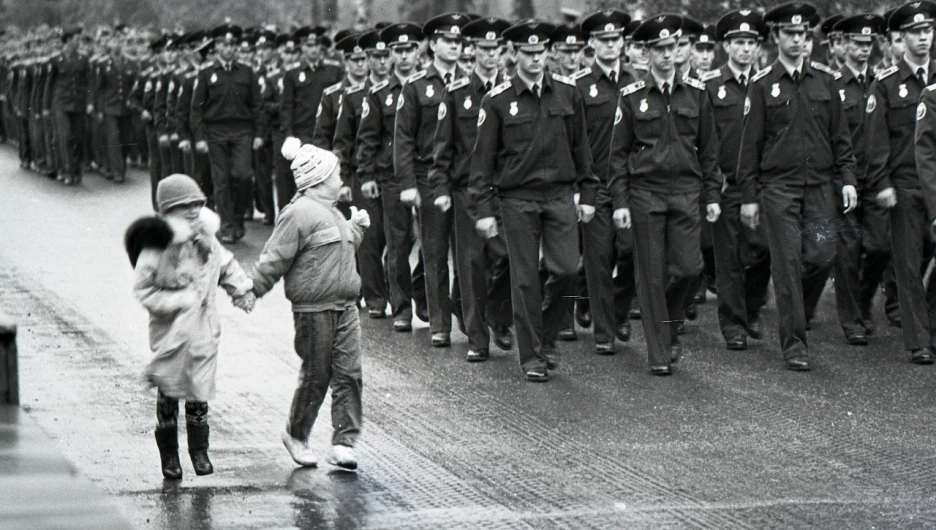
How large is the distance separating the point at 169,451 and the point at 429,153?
5276 millimetres

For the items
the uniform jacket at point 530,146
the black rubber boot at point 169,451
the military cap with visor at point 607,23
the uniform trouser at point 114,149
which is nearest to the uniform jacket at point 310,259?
the black rubber boot at point 169,451

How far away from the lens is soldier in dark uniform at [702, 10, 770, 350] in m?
13.1

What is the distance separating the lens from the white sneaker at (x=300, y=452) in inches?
356

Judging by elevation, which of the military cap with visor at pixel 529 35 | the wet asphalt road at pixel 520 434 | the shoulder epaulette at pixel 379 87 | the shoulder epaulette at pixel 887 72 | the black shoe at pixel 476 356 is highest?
the military cap with visor at pixel 529 35

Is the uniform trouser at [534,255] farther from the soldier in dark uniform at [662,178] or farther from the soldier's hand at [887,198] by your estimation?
the soldier's hand at [887,198]

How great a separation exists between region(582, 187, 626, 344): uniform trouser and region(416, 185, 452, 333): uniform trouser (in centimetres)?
111

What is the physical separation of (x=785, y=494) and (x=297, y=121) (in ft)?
40.3

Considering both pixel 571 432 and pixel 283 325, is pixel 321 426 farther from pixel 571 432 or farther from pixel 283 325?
pixel 283 325

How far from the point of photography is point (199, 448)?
342 inches

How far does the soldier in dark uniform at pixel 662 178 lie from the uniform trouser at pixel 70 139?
16.6m

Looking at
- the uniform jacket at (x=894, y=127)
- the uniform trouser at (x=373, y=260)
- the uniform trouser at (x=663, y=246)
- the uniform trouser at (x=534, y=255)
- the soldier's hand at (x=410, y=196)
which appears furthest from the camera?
the uniform trouser at (x=373, y=260)

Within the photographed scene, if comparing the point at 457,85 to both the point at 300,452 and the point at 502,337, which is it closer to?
the point at 502,337

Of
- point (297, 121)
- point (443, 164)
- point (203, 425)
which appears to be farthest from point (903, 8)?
Answer: point (297, 121)

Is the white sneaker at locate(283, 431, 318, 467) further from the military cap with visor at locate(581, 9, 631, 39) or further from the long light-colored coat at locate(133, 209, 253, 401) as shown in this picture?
the military cap with visor at locate(581, 9, 631, 39)
